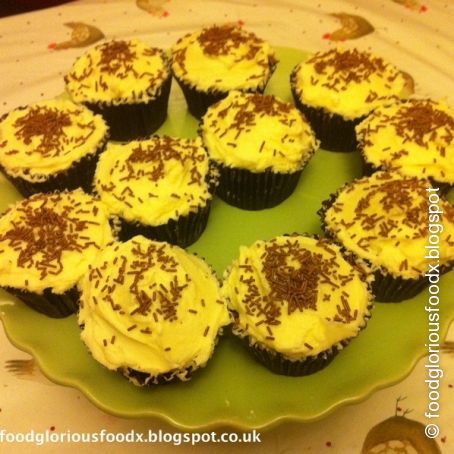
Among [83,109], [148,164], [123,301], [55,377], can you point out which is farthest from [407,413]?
[83,109]

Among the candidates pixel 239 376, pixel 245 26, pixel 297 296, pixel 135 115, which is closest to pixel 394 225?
pixel 297 296

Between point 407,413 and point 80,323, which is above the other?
point 80,323

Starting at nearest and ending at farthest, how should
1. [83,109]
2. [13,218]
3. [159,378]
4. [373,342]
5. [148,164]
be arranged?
[159,378], [373,342], [13,218], [148,164], [83,109]

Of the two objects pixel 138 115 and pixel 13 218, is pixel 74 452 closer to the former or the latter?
pixel 13 218

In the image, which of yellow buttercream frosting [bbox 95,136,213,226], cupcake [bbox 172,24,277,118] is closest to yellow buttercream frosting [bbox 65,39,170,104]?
cupcake [bbox 172,24,277,118]

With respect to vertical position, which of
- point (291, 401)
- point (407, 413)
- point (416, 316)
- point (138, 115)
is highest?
point (138, 115)

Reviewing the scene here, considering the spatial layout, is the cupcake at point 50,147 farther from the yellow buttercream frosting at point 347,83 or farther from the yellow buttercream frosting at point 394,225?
the yellow buttercream frosting at point 394,225
